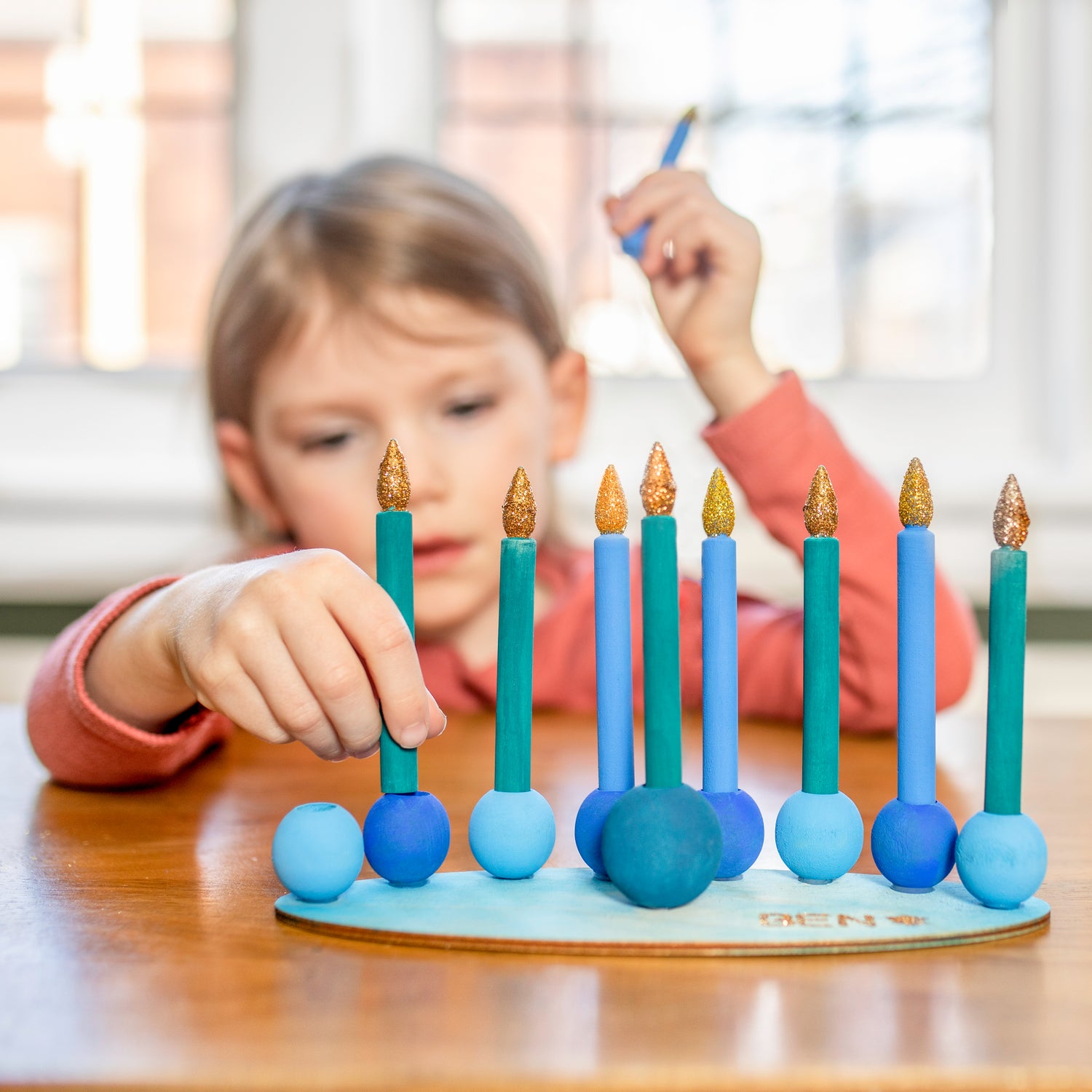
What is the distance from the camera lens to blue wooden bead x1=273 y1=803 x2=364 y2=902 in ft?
1.19

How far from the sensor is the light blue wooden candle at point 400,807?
0.37 metres

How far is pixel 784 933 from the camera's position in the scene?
34 centimetres

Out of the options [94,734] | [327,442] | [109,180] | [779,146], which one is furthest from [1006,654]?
[109,180]

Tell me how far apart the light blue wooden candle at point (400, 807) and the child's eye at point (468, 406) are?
1.91ft

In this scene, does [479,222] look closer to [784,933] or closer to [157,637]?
[157,637]

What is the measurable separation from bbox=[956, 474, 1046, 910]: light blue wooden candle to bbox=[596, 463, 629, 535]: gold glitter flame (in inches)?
4.5

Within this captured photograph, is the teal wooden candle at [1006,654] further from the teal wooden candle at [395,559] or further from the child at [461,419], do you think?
the child at [461,419]

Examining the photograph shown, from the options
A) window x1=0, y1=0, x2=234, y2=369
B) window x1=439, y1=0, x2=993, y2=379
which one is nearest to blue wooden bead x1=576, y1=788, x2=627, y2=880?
window x1=439, y1=0, x2=993, y2=379

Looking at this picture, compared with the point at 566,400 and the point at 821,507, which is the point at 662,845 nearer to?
the point at 821,507

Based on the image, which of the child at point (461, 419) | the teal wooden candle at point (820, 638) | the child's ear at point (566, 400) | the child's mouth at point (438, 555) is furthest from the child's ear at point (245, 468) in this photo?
the teal wooden candle at point (820, 638)

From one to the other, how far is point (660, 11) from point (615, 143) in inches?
6.5

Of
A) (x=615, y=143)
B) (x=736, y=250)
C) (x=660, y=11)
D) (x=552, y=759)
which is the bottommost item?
(x=552, y=759)

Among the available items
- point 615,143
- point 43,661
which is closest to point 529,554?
point 43,661

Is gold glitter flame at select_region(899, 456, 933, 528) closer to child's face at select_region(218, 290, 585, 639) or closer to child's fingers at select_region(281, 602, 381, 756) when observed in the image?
child's fingers at select_region(281, 602, 381, 756)
